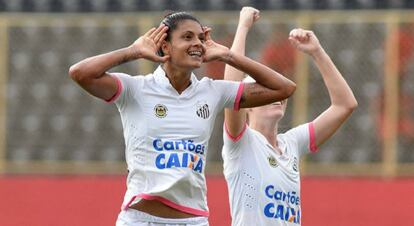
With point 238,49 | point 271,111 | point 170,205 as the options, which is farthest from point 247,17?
point 170,205

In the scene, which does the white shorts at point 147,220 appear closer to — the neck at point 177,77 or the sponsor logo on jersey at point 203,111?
the sponsor logo on jersey at point 203,111

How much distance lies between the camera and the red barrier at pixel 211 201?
8.98 meters

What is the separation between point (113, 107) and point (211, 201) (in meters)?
1.65

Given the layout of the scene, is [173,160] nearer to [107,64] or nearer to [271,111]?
[107,64]

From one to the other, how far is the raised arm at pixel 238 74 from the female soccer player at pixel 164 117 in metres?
0.37

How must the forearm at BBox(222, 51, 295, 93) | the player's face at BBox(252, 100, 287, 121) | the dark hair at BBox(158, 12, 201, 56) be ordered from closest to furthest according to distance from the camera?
the dark hair at BBox(158, 12, 201, 56), the forearm at BBox(222, 51, 295, 93), the player's face at BBox(252, 100, 287, 121)

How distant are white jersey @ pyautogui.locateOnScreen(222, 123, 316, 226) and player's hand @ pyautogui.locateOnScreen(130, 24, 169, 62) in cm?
69

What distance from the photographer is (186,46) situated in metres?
5.14

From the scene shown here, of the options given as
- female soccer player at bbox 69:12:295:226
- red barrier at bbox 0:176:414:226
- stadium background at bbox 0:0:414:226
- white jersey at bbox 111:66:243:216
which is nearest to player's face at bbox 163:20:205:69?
female soccer player at bbox 69:12:295:226

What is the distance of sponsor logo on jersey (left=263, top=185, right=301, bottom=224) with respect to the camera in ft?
18.4

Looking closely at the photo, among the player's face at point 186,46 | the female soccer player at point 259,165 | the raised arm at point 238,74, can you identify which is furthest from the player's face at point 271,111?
the player's face at point 186,46

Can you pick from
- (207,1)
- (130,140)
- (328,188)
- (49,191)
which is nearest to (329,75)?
(130,140)

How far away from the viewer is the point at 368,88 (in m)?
10.2

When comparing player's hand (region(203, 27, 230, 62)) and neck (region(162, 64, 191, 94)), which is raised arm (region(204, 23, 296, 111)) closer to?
player's hand (region(203, 27, 230, 62))
